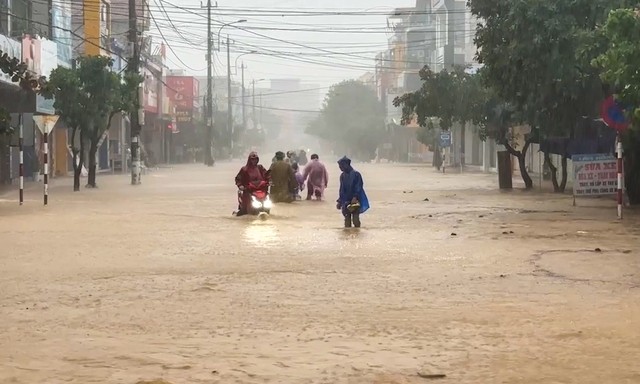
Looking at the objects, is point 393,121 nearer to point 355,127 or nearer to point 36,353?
point 355,127

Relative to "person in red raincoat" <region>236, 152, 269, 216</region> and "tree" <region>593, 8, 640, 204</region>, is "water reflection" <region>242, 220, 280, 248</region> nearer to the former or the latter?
"person in red raincoat" <region>236, 152, 269, 216</region>

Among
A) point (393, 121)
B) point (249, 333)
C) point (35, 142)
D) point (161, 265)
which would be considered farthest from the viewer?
point (393, 121)

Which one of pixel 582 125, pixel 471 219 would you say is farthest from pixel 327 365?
pixel 582 125

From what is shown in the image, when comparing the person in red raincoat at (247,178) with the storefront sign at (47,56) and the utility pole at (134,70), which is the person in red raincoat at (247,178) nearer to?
the storefront sign at (47,56)

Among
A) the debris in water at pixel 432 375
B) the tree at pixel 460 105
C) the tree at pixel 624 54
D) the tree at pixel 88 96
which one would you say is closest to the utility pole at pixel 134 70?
the tree at pixel 88 96

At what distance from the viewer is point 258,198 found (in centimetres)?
2128

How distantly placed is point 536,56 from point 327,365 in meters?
17.9

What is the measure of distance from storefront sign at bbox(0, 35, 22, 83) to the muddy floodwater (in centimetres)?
1184

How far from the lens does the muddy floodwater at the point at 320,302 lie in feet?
21.8

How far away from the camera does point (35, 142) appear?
43.6 m

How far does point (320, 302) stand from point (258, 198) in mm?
11870

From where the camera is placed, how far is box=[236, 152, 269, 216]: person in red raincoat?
69.7 feet

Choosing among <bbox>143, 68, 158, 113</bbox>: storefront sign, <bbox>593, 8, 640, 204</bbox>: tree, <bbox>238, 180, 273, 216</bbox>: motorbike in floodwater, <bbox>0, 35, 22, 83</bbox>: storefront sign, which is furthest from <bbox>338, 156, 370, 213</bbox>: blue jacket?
<bbox>143, 68, 158, 113</bbox>: storefront sign

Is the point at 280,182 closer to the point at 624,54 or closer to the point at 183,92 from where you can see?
the point at 624,54
